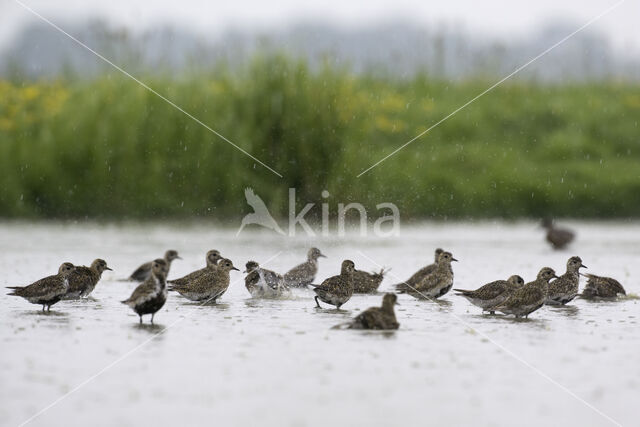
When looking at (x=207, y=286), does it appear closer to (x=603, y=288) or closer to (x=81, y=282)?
(x=81, y=282)

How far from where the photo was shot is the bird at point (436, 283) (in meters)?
11.7

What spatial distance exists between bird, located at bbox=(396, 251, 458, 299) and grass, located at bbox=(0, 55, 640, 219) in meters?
8.62

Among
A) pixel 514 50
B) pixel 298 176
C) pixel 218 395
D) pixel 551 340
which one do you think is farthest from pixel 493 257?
pixel 514 50

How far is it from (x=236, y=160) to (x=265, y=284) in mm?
8952

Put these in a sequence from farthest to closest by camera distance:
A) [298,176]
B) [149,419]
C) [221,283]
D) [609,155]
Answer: [609,155] → [298,176] → [221,283] → [149,419]

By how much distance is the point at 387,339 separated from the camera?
28.8 feet

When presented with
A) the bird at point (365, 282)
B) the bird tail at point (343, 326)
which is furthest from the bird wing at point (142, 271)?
the bird tail at point (343, 326)

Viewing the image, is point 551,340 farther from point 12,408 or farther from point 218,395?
point 12,408

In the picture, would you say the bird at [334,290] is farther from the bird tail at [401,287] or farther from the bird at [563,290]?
the bird at [563,290]

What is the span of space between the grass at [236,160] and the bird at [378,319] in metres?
11.2

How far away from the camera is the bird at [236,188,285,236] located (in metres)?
20.2

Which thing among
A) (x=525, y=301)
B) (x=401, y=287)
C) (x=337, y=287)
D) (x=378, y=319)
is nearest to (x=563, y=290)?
(x=525, y=301)

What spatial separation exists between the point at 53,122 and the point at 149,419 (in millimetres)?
16661

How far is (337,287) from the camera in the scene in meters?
10.7
